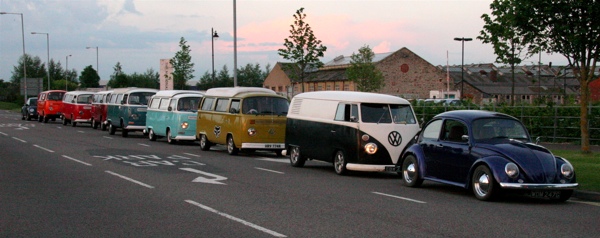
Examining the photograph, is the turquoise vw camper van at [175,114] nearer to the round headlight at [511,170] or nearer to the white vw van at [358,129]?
the white vw van at [358,129]

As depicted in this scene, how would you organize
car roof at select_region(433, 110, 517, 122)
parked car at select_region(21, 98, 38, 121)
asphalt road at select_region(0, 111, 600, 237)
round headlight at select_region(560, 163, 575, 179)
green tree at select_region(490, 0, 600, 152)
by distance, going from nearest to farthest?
1. asphalt road at select_region(0, 111, 600, 237)
2. round headlight at select_region(560, 163, 575, 179)
3. car roof at select_region(433, 110, 517, 122)
4. green tree at select_region(490, 0, 600, 152)
5. parked car at select_region(21, 98, 38, 121)

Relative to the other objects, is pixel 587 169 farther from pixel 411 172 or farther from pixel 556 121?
pixel 556 121

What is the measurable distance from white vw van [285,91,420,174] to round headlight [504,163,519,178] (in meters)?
5.23

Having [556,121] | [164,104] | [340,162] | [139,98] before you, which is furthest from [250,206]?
[139,98]

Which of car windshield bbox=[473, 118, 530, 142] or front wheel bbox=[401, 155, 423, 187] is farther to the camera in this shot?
front wheel bbox=[401, 155, 423, 187]

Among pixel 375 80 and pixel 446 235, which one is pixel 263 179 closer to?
pixel 446 235

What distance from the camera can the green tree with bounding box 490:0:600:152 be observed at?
813 inches

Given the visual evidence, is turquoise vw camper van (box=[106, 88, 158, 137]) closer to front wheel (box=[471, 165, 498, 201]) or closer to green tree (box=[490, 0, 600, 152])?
green tree (box=[490, 0, 600, 152])

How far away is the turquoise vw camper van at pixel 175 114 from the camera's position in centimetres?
3142

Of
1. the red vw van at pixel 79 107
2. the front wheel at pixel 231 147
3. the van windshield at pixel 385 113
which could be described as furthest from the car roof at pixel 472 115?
the red vw van at pixel 79 107

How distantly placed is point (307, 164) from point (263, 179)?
5.29 m

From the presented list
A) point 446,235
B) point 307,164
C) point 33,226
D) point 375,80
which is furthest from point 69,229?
point 375,80

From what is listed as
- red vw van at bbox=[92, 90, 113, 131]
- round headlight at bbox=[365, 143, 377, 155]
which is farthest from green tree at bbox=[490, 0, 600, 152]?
red vw van at bbox=[92, 90, 113, 131]

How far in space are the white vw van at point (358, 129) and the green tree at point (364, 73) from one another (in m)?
55.9
